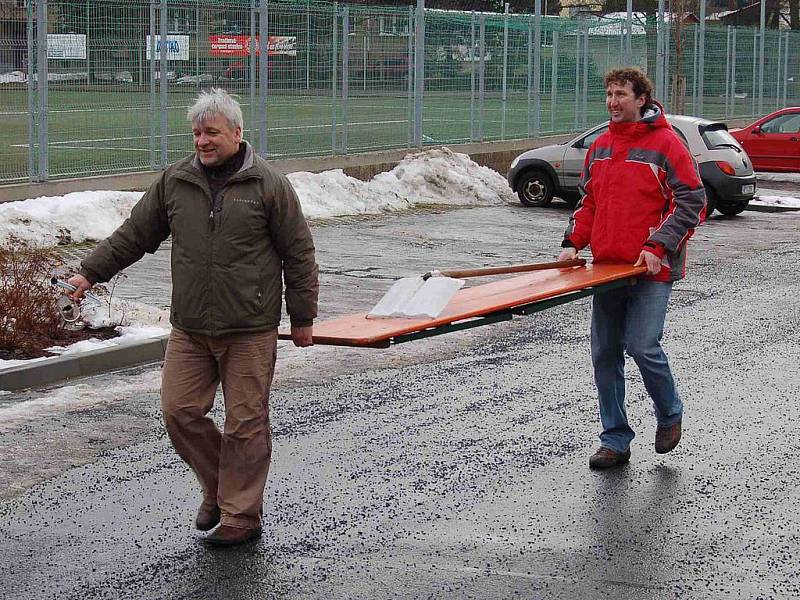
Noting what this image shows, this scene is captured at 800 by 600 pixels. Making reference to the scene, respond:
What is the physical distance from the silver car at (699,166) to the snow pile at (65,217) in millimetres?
7392

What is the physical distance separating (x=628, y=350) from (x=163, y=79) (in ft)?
44.3

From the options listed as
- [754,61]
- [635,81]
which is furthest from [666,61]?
[635,81]

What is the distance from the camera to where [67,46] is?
17.6 m

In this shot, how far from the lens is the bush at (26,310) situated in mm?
9555

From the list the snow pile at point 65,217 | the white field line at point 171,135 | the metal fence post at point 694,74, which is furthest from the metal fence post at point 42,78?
the metal fence post at point 694,74

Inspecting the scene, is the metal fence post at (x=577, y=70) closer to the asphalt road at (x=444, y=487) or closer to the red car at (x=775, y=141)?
the red car at (x=775, y=141)

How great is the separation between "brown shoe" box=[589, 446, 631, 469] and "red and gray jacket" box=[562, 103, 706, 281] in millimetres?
893

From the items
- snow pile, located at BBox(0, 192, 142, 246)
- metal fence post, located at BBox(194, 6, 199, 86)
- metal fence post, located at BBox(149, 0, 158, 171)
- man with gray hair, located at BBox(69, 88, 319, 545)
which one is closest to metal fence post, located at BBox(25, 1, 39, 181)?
snow pile, located at BBox(0, 192, 142, 246)

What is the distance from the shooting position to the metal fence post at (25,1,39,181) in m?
16.9

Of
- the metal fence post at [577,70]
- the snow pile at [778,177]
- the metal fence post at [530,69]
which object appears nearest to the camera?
the metal fence post at [530,69]

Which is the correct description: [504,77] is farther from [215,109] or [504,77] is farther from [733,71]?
[215,109]

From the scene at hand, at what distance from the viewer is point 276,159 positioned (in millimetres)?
21984

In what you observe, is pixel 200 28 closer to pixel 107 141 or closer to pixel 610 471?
pixel 107 141

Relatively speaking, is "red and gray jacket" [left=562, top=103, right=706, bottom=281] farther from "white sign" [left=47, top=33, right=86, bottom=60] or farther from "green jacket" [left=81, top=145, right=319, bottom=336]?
"white sign" [left=47, top=33, right=86, bottom=60]
